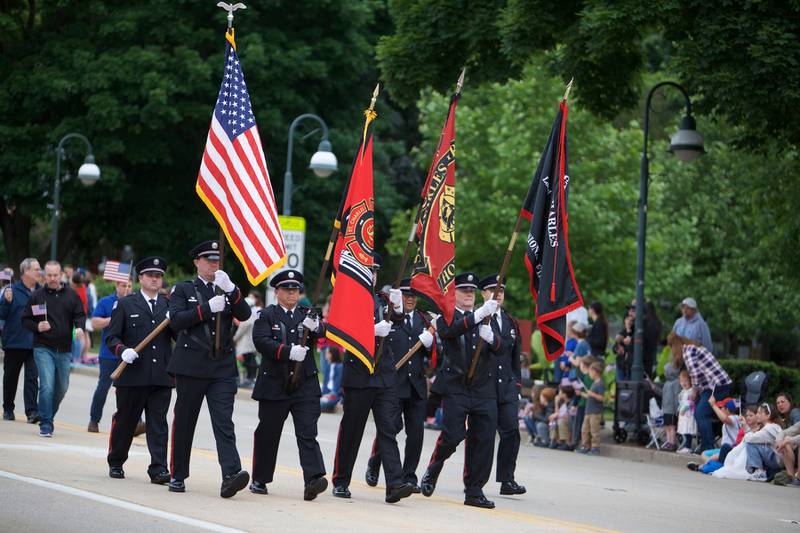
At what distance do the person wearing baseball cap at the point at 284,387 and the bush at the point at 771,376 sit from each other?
10737 mm

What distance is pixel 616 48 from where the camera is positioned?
19.8 meters

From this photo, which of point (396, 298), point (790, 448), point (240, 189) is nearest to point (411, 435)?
point (396, 298)

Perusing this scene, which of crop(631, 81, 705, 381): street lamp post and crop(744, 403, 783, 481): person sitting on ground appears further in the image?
crop(631, 81, 705, 381): street lamp post

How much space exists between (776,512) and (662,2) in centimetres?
725

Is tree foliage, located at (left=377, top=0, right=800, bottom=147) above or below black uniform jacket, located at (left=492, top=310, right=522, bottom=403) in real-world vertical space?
above

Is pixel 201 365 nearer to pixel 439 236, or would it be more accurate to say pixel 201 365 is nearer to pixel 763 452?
pixel 439 236

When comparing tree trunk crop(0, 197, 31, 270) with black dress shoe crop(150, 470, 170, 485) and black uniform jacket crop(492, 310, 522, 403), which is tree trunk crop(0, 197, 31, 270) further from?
black dress shoe crop(150, 470, 170, 485)

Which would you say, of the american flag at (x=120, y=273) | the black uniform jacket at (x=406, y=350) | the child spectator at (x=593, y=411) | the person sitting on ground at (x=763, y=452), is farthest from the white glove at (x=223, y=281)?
the child spectator at (x=593, y=411)

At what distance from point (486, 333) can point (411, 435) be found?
5.38ft

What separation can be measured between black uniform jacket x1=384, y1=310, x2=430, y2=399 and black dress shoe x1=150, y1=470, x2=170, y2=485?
255cm

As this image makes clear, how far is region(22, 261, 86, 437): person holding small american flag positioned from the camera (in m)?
16.6

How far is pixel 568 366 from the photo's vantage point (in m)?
21.9

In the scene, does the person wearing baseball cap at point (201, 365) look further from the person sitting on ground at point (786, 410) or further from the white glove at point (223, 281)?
the person sitting on ground at point (786, 410)

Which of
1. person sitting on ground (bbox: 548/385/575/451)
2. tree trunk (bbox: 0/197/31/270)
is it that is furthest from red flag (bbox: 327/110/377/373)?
tree trunk (bbox: 0/197/31/270)
